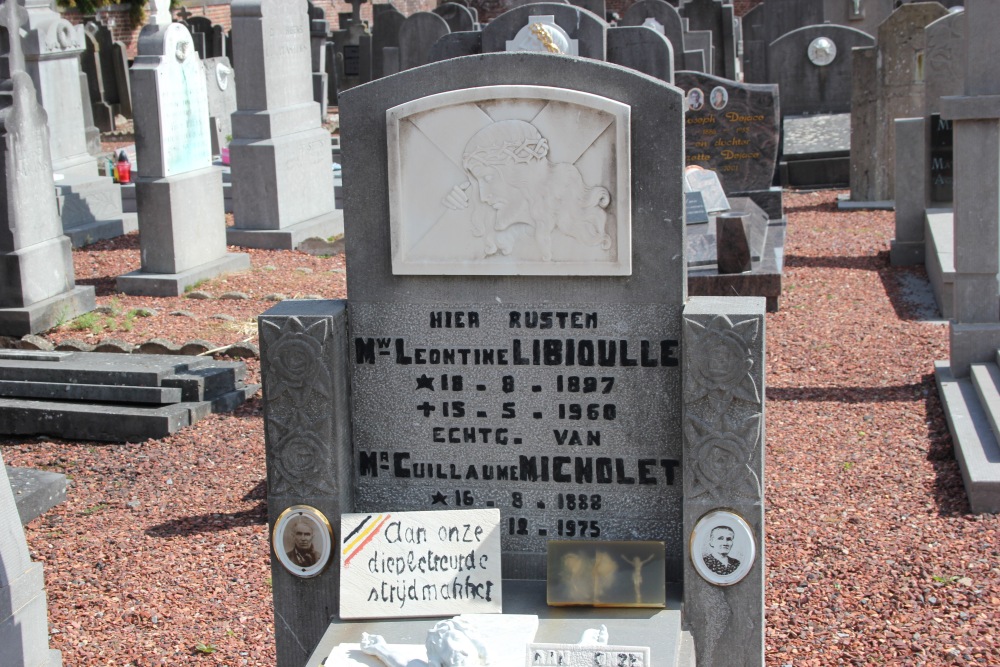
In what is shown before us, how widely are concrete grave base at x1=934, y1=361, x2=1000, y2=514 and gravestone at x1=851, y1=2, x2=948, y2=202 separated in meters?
6.49

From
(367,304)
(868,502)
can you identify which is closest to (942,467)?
(868,502)

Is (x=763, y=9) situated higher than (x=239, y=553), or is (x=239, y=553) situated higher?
(x=763, y=9)

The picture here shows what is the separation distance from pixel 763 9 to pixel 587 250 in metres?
20.4

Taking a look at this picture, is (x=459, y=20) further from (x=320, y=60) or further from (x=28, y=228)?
(x=28, y=228)

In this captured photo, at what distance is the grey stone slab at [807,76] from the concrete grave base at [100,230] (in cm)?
878

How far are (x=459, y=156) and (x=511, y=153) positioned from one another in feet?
0.51

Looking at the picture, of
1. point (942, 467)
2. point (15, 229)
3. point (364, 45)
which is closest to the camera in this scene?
point (942, 467)

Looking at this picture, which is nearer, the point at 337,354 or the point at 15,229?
the point at 337,354

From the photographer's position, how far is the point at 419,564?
344 centimetres

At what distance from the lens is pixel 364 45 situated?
24.2 metres

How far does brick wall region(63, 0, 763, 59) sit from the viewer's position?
29.6 metres

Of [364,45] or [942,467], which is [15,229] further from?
[364,45]

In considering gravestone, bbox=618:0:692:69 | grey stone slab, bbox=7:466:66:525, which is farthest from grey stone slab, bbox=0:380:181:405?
gravestone, bbox=618:0:692:69

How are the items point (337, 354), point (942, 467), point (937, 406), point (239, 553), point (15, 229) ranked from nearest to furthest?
point (337, 354) → point (239, 553) → point (942, 467) → point (937, 406) → point (15, 229)
